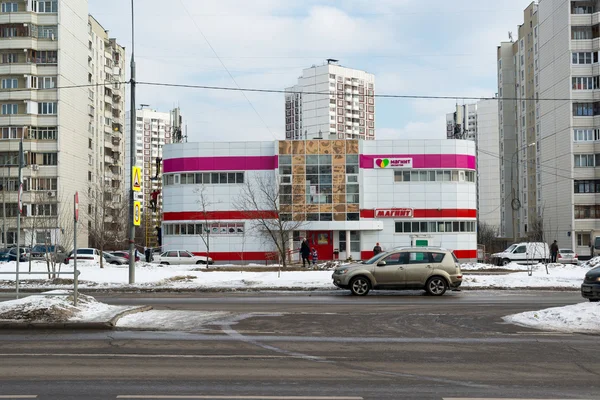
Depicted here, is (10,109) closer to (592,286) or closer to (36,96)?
(36,96)

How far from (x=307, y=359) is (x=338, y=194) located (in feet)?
173

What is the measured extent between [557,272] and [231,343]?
28.2 m

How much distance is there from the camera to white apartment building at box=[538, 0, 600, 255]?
7975 cm

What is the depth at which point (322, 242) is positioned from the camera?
63938mm

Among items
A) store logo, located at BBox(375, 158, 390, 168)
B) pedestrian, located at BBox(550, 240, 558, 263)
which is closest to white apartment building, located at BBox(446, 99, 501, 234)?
store logo, located at BBox(375, 158, 390, 168)

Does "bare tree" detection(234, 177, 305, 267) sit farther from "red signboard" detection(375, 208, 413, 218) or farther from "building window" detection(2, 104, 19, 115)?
"building window" detection(2, 104, 19, 115)

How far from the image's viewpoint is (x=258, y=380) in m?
8.76

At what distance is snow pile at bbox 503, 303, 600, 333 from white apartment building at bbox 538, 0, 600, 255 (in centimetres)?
6771

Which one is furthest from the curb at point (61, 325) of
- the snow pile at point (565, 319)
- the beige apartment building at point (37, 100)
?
the beige apartment building at point (37, 100)

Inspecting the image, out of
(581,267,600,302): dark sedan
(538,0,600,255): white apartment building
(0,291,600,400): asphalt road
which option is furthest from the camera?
(538,0,600,255): white apartment building

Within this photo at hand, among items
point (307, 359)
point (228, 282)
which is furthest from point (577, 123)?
point (307, 359)

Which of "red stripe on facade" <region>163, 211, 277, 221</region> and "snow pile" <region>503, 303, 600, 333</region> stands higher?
"red stripe on facade" <region>163, 211, 277, 221</region>

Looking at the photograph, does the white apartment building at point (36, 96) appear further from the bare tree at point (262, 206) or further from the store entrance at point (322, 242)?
the store entrance at point (322, 242)

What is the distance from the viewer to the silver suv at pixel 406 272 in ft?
78.3
